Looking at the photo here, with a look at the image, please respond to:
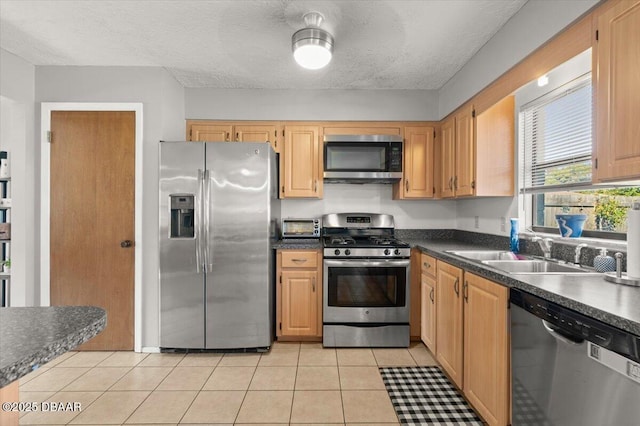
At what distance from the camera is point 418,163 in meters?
3.43

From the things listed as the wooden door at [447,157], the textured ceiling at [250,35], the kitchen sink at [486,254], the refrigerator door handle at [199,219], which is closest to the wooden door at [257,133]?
the textured ceiling at [250,35]

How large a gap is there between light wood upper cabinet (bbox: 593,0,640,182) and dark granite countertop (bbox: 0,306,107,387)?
6.15ft

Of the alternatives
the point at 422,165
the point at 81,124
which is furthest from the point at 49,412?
the point at 422,165

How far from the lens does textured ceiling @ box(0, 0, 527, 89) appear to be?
204cm

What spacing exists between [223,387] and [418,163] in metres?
2.69

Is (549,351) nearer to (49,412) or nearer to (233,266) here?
(233,266)

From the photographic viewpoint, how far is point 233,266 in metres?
2.85

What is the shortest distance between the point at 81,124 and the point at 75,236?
0.99m

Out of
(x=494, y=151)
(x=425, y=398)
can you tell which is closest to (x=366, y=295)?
(x=425, y=398)

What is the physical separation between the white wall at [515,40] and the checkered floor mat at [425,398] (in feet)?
7.24

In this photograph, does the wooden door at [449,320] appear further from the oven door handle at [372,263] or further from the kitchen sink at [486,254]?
the oven door handle at [372,263]

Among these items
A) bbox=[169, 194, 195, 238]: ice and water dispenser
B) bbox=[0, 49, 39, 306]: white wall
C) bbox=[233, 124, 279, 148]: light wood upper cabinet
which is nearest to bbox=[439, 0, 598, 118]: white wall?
bbox=[233, 124, 279, 148]: light wood upper cabinet

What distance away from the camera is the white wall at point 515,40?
1662 mm

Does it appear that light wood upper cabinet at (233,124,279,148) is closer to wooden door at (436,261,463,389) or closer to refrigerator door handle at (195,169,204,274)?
refrigerator door handle at (195,169,204,274)
